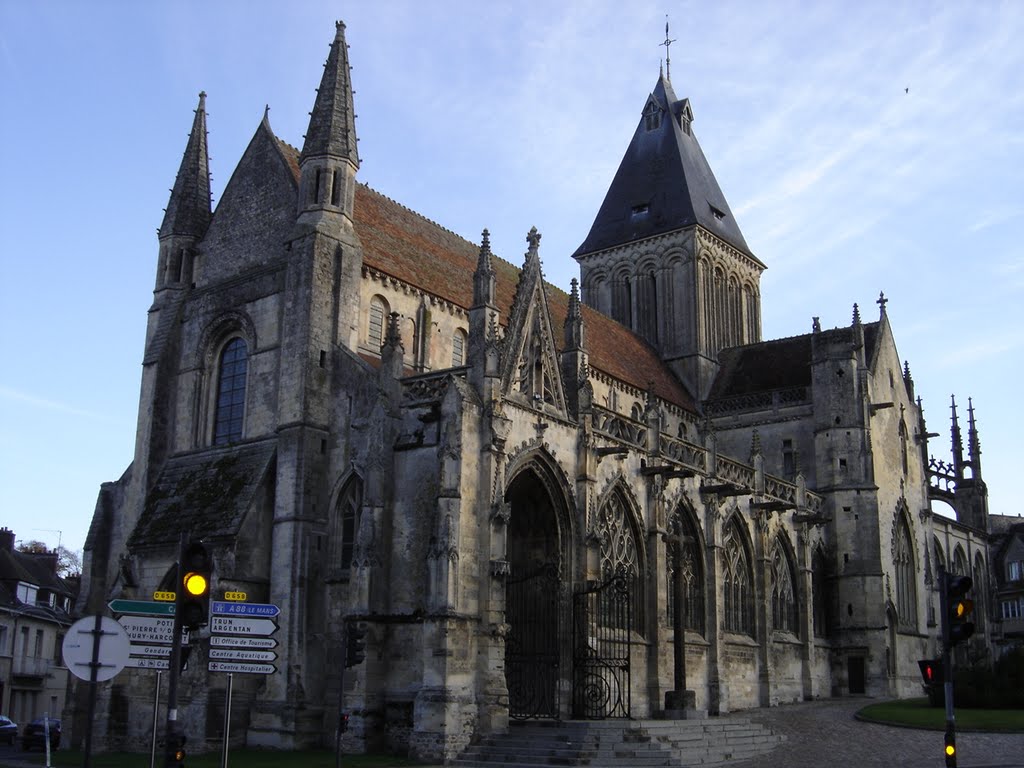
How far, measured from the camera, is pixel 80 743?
27109 mm

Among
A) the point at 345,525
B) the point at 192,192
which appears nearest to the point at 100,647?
the point at 345,525

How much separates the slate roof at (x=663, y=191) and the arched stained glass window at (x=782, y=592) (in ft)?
53.8

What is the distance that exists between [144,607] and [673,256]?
125 ft

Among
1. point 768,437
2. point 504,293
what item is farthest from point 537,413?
point 768,437

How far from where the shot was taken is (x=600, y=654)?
2672 centimetres

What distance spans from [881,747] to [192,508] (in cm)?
1699

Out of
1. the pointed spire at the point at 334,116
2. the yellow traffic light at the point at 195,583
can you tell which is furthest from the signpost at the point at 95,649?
the pointed spire at the point at 334,116

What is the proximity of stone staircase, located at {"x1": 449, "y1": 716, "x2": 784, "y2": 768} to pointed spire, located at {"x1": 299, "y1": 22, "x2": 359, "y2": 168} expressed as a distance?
49.5ft

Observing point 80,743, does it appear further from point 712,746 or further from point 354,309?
point 712,746

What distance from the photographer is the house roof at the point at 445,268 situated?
3105cm

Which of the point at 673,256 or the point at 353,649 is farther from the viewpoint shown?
the point at 673,256

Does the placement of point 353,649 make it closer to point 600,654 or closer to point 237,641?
point 237,641

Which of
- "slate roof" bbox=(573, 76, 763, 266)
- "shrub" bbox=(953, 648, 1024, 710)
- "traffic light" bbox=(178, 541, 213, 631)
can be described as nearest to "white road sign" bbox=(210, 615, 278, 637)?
"traffic light" bbox=(178, 541, 213, 631)

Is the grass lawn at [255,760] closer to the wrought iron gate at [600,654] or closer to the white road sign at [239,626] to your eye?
the wrought iron gate at [600,654]
